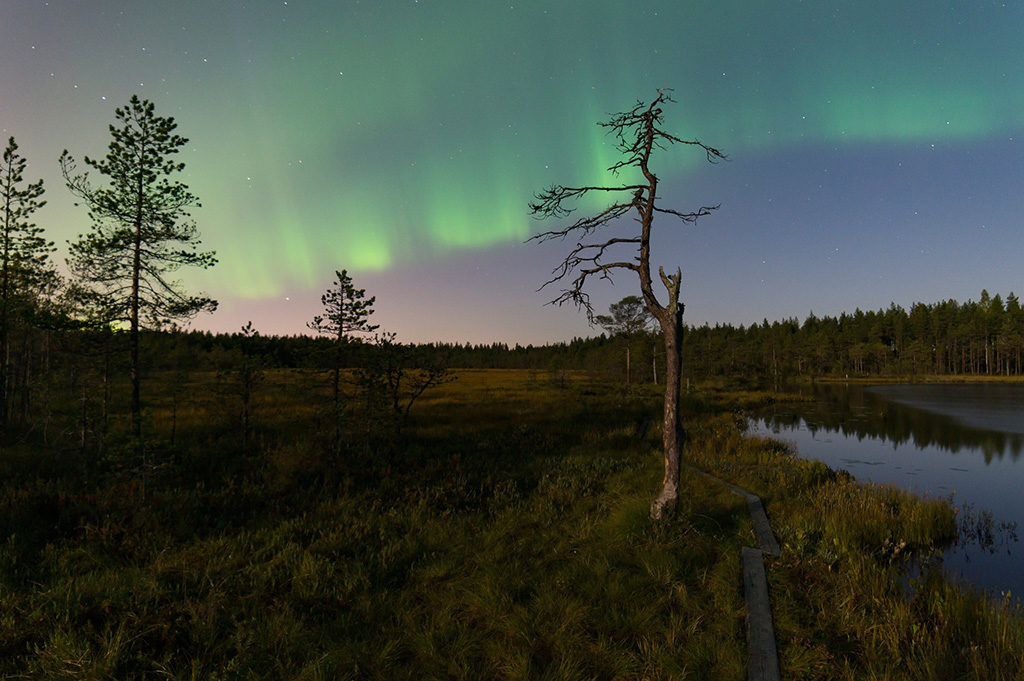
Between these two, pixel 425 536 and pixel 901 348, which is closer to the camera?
pixel 425 536

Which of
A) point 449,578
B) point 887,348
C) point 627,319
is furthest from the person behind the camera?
point 887,348

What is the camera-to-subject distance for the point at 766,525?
7.79 m

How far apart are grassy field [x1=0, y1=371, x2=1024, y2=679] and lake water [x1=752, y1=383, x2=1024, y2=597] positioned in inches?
37.2

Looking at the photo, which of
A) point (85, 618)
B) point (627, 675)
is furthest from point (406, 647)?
point (85, 618)

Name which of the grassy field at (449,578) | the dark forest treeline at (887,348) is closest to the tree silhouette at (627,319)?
the dark forest treeline at (887,348)

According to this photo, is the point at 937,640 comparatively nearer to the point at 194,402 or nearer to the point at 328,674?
the point at 328,674

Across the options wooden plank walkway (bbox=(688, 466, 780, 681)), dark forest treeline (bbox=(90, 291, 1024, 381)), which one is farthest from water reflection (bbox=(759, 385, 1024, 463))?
dark forest treeline (bbox=(90, 291, 1024, 381))

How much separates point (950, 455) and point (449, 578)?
82.0 feet

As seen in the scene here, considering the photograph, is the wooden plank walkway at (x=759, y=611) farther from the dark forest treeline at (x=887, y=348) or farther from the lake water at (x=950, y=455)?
the dark forest treeline at (x=887, y=348)

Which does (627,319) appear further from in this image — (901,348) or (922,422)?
(901,348)

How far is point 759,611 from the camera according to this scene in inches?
193

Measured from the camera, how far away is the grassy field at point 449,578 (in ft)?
13.4

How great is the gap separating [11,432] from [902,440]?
41.8 meters

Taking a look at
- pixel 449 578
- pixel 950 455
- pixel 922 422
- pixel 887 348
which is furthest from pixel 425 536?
pixel 887 348
